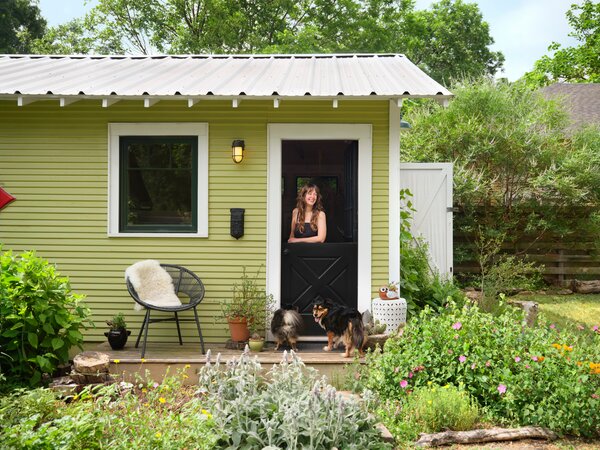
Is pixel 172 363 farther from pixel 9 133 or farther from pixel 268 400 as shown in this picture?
pixel 9 133

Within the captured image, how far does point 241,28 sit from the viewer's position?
21719 mm

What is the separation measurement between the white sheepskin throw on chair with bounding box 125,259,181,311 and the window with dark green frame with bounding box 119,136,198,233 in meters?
0.54

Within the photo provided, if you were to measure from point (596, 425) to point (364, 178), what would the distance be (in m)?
3.38

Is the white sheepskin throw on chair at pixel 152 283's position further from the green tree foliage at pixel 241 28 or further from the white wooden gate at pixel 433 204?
the green tree foliage at pixel 241 28

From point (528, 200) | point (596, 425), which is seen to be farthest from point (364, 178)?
point (528, 200)

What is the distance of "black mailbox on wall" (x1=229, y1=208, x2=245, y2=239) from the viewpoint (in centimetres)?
677

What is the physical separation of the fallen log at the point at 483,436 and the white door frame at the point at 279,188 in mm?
2649

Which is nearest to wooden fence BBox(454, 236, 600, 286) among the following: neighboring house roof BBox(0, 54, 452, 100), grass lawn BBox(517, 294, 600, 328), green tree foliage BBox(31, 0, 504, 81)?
grass lawn BBox(517, 294, 600, 328)

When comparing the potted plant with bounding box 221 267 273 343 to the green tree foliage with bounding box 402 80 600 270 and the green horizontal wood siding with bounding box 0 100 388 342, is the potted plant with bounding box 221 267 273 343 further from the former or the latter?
the green tree foliage with bounding box 402 80 600 270

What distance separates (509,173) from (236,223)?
262 inches

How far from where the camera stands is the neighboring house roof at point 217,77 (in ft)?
20.4

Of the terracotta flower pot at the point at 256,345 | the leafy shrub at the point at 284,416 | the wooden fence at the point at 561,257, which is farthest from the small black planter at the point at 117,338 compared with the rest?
the wooden fence at the point at 561,257

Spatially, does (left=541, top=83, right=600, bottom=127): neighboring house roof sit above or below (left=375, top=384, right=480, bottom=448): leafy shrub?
above

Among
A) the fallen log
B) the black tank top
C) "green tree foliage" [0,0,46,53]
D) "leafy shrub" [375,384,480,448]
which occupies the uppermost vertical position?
"green tree foliage" [0,0,46,53]
